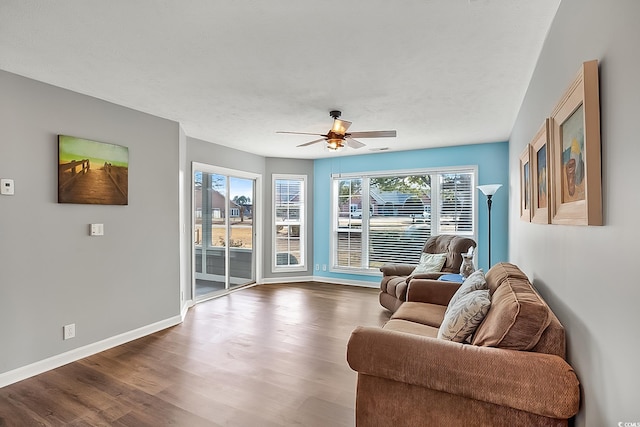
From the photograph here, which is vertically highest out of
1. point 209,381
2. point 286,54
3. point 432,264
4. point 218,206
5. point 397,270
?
point 286,54

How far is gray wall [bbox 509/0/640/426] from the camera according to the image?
0.93 meters

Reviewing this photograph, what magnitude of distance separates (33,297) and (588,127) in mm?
3846

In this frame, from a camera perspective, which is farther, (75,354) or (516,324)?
(75,354)

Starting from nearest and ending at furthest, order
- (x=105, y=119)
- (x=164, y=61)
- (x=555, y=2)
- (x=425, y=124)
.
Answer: (x=555, y=2) < (x=164, y=61) < (x=105, y=119) < (x=425, y=124)

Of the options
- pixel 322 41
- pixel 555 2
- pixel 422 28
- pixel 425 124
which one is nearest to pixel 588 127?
pixel 555 2

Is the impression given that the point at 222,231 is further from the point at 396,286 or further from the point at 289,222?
the point at 396,286

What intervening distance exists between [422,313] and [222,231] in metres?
3.71

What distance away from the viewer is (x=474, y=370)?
58.4 inches

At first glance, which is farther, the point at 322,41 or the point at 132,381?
the point at 132,381

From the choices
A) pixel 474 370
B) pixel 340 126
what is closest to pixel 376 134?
pixel 340 126

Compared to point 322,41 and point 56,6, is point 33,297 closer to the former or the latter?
point 56,6

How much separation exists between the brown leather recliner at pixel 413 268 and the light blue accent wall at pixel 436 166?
3.14 feet

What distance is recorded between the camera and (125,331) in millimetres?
3445

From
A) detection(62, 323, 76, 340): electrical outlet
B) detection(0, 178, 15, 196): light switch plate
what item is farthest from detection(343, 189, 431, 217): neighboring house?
→ detection(0, 178, 15, 196): light switch plate
